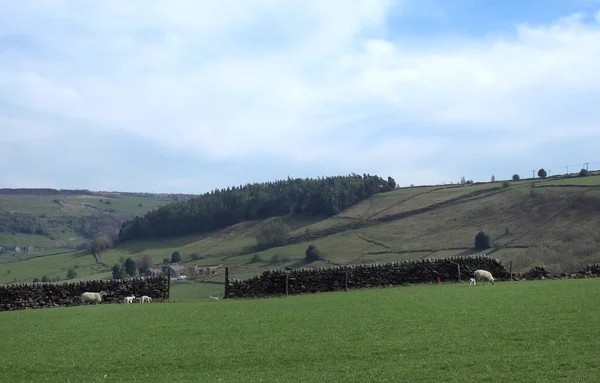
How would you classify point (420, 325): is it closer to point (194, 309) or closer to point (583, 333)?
point (583, 333)

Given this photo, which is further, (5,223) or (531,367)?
(5,223)

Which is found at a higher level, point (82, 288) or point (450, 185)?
point (450, 185)

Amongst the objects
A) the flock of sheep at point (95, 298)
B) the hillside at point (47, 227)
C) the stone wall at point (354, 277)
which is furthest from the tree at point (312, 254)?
the hillside at point (47, 227)

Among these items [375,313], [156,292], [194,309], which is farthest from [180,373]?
[156,292]

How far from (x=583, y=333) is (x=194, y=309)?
16.1 meters

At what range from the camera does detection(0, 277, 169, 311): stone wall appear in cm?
3334

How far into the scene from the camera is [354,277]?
35.4 m

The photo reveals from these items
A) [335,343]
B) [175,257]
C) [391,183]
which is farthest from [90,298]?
[391,183]

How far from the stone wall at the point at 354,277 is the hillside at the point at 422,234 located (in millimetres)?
12486

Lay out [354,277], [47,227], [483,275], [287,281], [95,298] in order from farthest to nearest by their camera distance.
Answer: [47,227]
[354,277]
[287,281]
[483,275]
[95,298]

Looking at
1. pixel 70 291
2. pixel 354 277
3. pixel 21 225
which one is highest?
pixel 21 225

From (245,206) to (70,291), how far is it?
89984 millimetres

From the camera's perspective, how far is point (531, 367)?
41.5ft

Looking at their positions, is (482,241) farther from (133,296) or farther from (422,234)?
(133,296)
